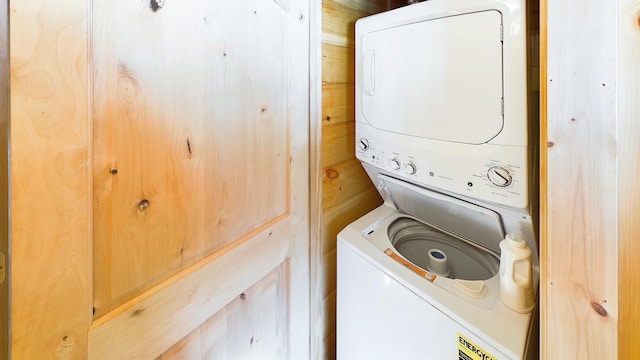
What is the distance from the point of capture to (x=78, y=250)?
1.74ft

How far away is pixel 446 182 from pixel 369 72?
575 millimetres

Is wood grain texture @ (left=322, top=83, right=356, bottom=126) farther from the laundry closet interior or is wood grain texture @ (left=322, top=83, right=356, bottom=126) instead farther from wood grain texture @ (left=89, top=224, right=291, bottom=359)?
wood grain texture @ (left=89, top=224, right=291, bottom=359)

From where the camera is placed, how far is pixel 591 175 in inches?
20.4

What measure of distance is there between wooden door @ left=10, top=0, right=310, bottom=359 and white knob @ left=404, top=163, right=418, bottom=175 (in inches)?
18.0

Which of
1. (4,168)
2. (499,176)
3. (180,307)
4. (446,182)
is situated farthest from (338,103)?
(4,168)

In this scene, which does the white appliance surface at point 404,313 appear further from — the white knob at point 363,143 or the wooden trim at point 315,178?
the white knob at point 363,143

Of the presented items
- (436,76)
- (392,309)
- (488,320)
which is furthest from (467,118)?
(392,309)

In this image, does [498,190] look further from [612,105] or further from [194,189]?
[194,189]

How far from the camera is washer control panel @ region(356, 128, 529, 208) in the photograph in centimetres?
83

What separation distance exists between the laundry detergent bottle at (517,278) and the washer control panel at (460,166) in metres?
0.13

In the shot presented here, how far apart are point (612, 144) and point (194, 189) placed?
90cm

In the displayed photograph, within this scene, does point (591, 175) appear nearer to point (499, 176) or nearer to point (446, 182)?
point (499, 176)

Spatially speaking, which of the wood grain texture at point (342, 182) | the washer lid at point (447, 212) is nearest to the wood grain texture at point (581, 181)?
the washer lid at point (447, 212)

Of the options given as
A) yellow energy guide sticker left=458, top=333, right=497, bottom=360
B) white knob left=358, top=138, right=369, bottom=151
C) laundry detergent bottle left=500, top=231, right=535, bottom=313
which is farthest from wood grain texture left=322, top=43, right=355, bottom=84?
yellow energy guide sticker left=458, top=333, right=497, bottom=360
